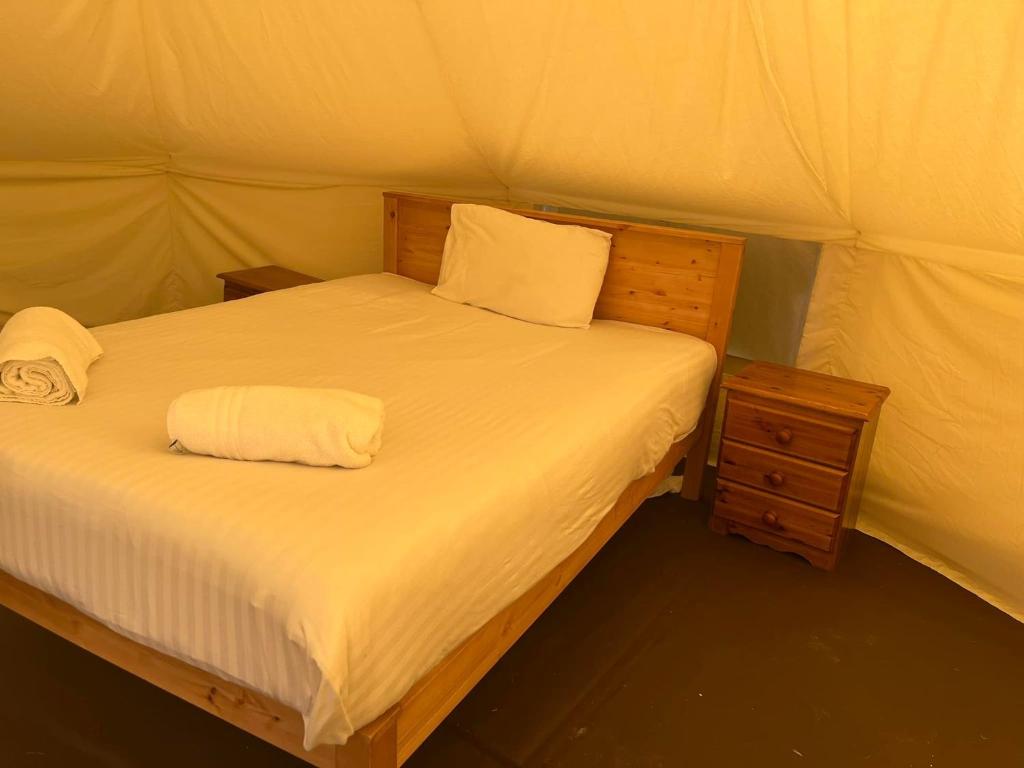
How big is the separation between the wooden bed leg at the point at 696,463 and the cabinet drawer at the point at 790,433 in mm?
251

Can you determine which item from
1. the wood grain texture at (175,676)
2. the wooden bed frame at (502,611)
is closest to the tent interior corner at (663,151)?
the wooden bed frame at (502,611)

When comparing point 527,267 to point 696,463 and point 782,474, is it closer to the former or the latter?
point 696,463

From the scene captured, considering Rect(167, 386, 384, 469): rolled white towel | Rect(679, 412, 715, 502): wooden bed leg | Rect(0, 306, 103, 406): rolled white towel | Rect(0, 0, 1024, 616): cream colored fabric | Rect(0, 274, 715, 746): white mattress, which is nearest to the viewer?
Rect(0, 274, 715, 746): white mattress

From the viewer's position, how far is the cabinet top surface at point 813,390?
2.35 meters

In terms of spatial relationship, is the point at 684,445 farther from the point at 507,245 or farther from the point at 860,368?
the point at 507,245

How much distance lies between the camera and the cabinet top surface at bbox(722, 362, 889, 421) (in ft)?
7.72

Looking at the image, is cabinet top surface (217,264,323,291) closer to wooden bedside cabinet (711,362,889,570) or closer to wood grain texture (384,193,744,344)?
wood grain texture (384,193,744,344)

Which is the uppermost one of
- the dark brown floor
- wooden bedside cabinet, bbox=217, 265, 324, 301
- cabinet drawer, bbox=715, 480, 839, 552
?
wooden bedside cabinet, bbox=217, 265, 324, 301

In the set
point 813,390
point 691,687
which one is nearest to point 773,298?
point 813,390

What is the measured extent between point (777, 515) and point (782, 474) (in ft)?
0.47

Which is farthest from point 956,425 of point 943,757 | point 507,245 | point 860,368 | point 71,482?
point 71,482

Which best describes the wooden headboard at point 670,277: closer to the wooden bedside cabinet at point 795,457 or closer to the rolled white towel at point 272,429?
the wooden bedside cabinet at point 795,457

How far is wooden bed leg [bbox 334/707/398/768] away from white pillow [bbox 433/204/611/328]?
1682 mm

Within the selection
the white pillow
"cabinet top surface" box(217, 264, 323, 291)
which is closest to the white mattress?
the white pillow
